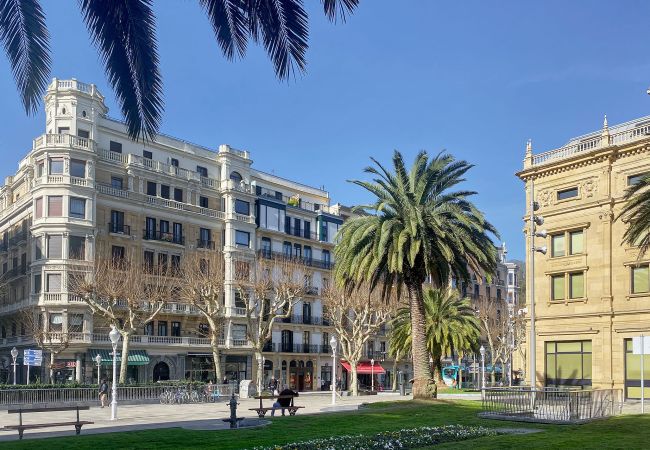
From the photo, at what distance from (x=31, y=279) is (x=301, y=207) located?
33986 millimetres

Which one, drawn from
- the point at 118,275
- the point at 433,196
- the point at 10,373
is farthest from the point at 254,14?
the point at 10,373

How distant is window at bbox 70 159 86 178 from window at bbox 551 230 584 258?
119 feet

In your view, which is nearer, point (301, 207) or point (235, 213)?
point (235, 213)

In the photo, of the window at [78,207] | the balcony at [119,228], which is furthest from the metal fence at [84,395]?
the balcony at [119,228]

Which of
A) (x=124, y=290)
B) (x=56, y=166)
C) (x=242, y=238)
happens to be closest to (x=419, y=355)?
(x=124, y=290)

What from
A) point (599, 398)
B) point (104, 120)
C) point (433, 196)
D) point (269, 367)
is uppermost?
point (104, 120)

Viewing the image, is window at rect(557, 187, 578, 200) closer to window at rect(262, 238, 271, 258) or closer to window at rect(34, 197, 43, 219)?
window at rect(262, 238, 271, 258)

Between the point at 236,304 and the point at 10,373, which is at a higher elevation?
the point at 236,304

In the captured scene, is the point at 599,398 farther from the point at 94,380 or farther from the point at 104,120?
the point at 104,120

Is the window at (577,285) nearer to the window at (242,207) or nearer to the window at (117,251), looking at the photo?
the window at (117,251)

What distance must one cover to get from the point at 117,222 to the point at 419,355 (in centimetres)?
3604

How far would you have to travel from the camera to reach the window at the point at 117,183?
64.0 metres

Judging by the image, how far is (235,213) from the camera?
242 feet

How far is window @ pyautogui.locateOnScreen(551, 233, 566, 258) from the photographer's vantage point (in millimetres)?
50281
